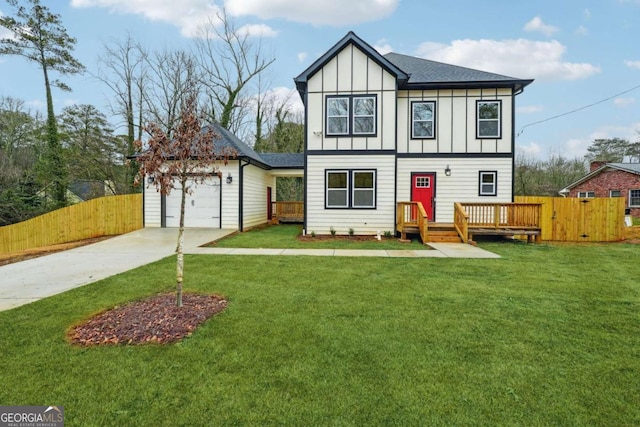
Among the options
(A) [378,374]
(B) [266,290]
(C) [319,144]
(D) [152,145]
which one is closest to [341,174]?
(C) [319,144]

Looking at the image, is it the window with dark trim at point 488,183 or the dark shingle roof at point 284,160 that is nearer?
the window with dark trim at point 488,183

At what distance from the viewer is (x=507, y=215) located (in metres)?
10.6

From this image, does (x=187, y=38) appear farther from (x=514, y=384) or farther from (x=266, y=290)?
(x=514, y=384)

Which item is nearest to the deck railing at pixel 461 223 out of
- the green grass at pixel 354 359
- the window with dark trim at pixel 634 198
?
the green grass at pixel 354 359

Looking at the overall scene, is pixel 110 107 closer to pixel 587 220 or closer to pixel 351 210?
pixel 351 210

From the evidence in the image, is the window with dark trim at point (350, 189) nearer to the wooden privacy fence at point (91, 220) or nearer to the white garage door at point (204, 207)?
the white garage door at point (204, 207)

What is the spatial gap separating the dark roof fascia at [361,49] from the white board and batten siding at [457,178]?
10.7 ft

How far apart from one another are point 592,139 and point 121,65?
43386 mm

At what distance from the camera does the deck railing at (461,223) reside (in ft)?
33.5

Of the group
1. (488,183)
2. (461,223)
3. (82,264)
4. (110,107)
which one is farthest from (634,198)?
(110,107)

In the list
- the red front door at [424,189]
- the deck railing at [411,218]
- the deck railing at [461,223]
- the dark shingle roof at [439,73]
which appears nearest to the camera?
the deck railing at [461,223]

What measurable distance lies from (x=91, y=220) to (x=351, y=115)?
483 inches

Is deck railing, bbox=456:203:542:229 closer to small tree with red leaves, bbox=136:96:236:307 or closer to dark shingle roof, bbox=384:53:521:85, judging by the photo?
dark shingle roof, bbox=384:53:521:85

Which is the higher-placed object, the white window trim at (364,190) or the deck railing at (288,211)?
the white window trim at (364,190)
